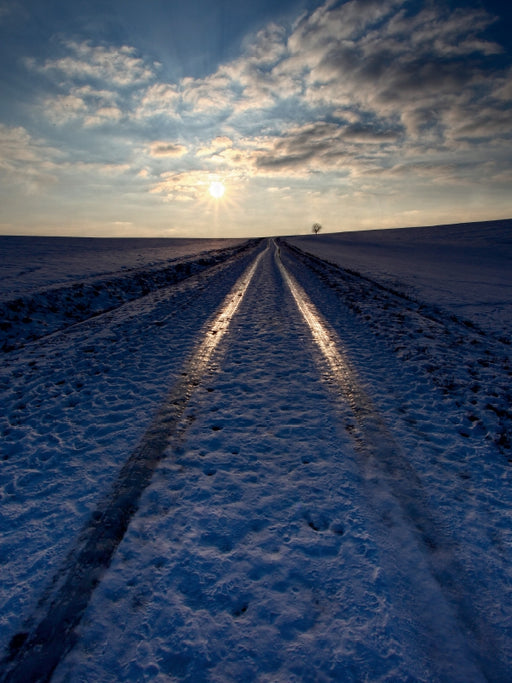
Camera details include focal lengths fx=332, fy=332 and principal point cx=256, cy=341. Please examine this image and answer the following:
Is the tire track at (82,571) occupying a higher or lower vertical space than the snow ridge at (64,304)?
lower

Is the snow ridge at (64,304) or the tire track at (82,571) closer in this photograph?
the tire track at (82,571)

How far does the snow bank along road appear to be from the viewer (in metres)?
1.82

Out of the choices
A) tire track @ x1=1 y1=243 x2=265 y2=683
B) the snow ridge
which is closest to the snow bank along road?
tire track @ x1=1 y1=243 x2=265 y2=683

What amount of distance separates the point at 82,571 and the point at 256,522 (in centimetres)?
123

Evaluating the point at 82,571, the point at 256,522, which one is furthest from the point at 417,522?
the point at 82,571

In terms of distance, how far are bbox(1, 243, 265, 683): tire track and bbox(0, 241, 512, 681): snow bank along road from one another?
1cm

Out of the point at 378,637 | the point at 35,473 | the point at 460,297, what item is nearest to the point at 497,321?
the point at 460,297

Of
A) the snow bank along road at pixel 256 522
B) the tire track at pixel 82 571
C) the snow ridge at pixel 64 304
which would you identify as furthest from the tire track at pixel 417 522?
the snow ridge at pixel 64 304

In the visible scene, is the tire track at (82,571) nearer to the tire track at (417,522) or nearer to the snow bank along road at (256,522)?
the snow bank along road at (256,522)

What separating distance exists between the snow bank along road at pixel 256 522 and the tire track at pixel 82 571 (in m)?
0.01

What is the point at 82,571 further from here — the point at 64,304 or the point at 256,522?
the point at 64,304

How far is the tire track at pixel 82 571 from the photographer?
176 cm

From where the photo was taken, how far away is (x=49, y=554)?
2.34 meters

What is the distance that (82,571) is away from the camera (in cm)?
222
